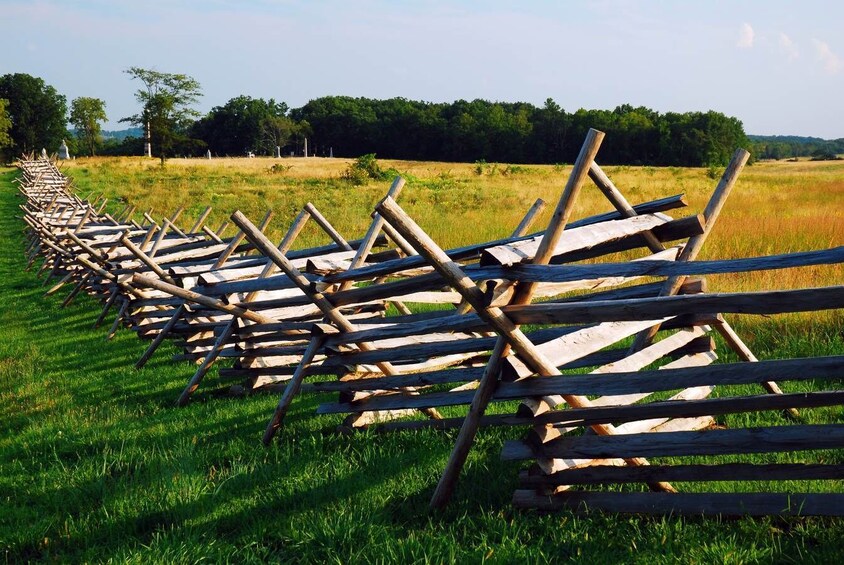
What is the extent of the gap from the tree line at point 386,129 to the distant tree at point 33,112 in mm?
113

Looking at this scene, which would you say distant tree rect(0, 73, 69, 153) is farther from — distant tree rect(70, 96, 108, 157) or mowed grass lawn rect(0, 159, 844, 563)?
mowed grass lawn rect(0, 159, 844, 563)

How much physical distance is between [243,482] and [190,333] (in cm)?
368

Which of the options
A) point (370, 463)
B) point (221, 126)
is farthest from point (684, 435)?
point (221, 126)

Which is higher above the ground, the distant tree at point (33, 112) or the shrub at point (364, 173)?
the distant tree at point (33, 112)

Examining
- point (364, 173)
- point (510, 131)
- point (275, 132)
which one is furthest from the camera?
point (275, 132)

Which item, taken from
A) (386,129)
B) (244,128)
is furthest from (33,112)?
(386,129)

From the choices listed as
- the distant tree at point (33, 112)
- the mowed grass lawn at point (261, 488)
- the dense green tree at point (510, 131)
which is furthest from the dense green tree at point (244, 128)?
the mowed grass lawn at point (261, 488)

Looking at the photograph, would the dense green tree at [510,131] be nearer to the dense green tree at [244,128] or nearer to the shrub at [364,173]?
the dense green tree at [244,128]

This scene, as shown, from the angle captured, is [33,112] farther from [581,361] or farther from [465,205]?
[581,361]

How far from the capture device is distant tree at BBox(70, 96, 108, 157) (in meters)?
87.9

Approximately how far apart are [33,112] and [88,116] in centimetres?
683

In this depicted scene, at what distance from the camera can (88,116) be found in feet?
290

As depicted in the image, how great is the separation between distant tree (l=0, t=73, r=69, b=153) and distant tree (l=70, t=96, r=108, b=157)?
2336mm

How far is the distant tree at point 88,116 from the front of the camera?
87875 mm
